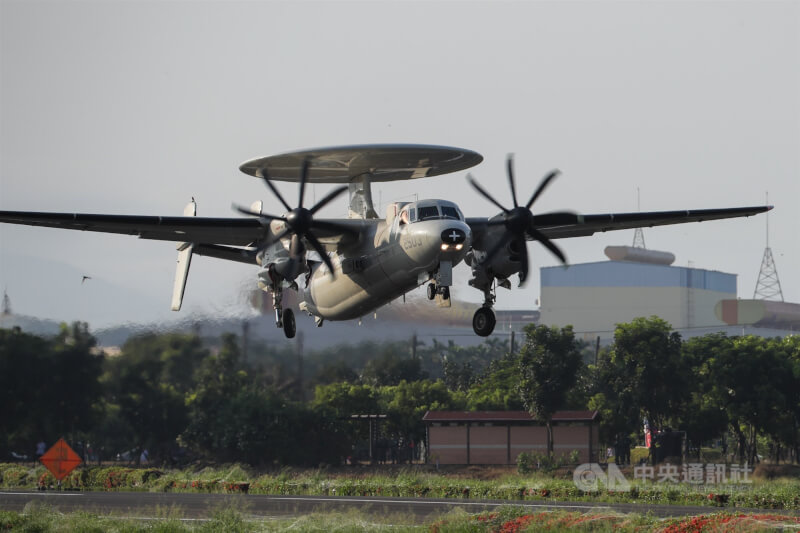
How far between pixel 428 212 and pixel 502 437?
43.1 meters

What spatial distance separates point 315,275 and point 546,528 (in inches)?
518

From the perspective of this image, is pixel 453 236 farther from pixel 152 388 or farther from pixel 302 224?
pixel 152 388

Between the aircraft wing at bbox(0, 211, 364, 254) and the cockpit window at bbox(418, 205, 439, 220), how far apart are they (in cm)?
395

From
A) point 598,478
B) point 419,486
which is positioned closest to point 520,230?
point 419,486

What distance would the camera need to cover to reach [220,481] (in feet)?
183

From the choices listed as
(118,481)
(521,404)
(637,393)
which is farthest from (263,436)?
(637,393)

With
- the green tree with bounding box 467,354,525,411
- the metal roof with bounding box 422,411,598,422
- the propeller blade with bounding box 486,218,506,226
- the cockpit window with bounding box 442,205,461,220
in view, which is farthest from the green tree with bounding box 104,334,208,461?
the cockpit window with bounding box 442,205,461,220

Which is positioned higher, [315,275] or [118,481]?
[315,275]

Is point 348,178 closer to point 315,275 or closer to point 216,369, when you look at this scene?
point 315,275

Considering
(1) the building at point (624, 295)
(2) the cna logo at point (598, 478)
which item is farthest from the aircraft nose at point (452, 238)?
(1) the building at point (624, 295)

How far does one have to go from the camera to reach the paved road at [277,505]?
39281 mm

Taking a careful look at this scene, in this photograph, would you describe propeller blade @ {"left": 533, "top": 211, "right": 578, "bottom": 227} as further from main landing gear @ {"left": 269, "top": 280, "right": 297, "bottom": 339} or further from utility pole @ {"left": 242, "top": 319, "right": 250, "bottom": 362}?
utility pole @ {"left": 242, "top": 319, "right": 250, "bottom": 362}

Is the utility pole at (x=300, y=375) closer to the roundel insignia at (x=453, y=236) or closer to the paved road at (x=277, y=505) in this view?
the paved road at (x=277, y=505)

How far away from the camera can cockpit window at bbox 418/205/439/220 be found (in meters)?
31.3
